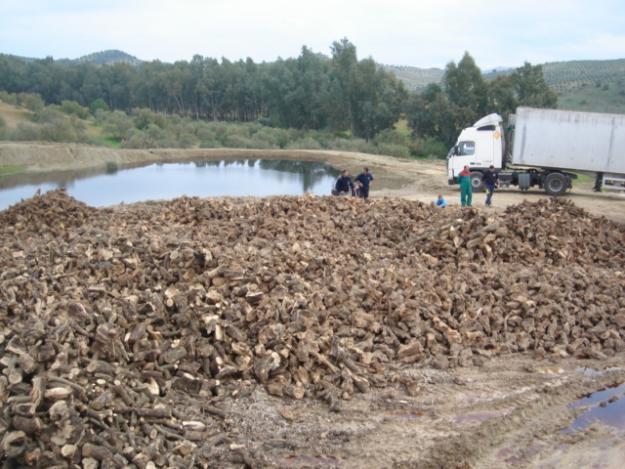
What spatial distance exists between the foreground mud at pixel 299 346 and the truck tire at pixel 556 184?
1098 centimetres

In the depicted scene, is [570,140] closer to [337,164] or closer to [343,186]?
[343,186]

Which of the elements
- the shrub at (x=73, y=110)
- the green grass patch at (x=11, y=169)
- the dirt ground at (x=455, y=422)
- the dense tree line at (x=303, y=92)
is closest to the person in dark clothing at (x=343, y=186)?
the dirt ground at (x=455, y=422)

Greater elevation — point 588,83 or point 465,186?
point 588,83

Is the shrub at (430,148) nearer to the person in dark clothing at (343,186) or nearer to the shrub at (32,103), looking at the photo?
the person in dark clothing at (343,186)

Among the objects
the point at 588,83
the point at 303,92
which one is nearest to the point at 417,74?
the point at 588,83

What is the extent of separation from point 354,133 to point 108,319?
4892 cm

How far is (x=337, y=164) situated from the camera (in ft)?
133

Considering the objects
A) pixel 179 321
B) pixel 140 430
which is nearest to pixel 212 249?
pixel 179 321

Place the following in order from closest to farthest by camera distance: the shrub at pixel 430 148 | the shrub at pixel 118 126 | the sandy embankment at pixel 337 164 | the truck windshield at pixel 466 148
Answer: the sandy embankment at pixel 337 164 → the truck windshield at pixel 466 148 → the shrub at pixel 430 148 → the shrub at pixel 118 126

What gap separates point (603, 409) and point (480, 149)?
1653 centimetres

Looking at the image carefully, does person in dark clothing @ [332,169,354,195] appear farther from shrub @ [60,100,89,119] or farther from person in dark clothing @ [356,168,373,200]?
shrub @ [60,100,89,119]

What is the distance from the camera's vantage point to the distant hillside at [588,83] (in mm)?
53375

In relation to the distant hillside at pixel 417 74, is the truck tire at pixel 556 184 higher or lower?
lower

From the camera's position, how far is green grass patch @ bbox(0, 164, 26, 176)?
33119 millimetres
